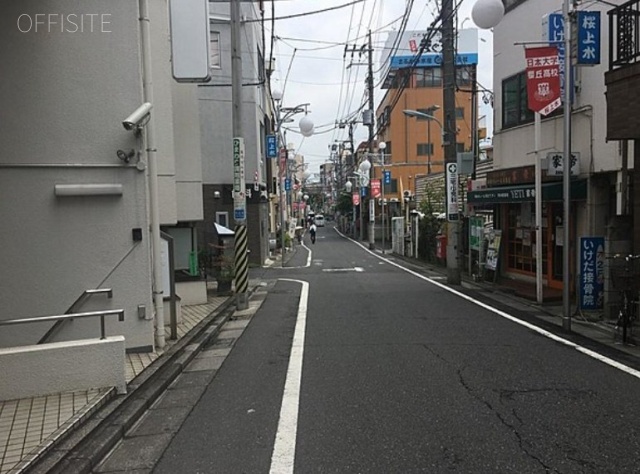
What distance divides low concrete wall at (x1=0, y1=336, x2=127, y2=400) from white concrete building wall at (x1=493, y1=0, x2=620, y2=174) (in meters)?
10.8

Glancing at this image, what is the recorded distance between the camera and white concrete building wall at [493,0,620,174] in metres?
12.8

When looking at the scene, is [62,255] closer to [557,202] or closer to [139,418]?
[139,418]

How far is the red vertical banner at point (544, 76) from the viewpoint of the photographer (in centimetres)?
1197

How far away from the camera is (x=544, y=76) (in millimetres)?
12039

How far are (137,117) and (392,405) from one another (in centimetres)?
482

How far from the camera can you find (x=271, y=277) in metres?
22.3

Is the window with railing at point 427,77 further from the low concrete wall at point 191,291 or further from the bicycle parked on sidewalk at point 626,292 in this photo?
the bicycle parked on sidewalk at point 626,292

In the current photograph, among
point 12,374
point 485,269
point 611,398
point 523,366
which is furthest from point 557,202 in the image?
point 12,374

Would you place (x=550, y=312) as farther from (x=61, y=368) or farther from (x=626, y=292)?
(x=61, y=368)

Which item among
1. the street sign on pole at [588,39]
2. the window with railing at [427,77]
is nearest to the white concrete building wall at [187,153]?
the street sign on pole at [588,39]

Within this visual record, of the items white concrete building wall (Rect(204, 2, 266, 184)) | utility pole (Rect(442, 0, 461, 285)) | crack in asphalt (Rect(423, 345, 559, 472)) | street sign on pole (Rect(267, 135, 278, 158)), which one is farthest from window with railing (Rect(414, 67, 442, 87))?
crack in asphalt (Rect(423, 345, 559, 472))

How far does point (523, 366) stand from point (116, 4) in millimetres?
7253

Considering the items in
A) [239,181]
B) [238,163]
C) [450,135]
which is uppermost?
[450,135]

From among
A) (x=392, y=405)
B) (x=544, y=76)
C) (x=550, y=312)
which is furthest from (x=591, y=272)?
(x=392, y=405)
